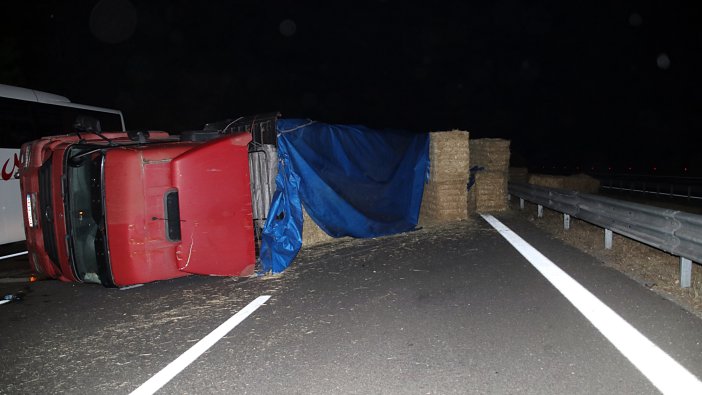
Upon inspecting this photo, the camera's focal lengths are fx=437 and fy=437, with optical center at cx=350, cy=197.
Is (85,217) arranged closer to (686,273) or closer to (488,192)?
(686,273)

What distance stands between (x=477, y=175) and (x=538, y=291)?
364 inches

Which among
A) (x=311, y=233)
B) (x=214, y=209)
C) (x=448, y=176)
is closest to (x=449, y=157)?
(x=448, y=176)

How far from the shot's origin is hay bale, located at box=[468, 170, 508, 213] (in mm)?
14133

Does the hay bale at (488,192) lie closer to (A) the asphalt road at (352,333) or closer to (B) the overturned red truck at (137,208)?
(A) the asphalt road at (352,333)

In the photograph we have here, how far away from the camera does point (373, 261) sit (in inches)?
295

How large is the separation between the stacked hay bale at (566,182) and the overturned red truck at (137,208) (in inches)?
512

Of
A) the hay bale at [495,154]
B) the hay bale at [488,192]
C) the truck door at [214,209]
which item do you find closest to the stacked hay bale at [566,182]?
the hay bale at [495,154]

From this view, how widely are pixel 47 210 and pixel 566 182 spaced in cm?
1731

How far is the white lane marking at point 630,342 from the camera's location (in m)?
3.06

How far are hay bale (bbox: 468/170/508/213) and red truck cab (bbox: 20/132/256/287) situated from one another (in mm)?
9439

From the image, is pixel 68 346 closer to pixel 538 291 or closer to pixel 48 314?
pixel 48 314

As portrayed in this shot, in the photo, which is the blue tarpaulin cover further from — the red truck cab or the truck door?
the red truck cab

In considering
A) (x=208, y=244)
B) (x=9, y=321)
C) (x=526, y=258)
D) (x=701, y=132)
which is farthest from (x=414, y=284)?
(x=701, y=132)

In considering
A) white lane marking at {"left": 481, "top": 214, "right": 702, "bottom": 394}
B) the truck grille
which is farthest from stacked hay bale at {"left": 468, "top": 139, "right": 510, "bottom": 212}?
the truck grille
